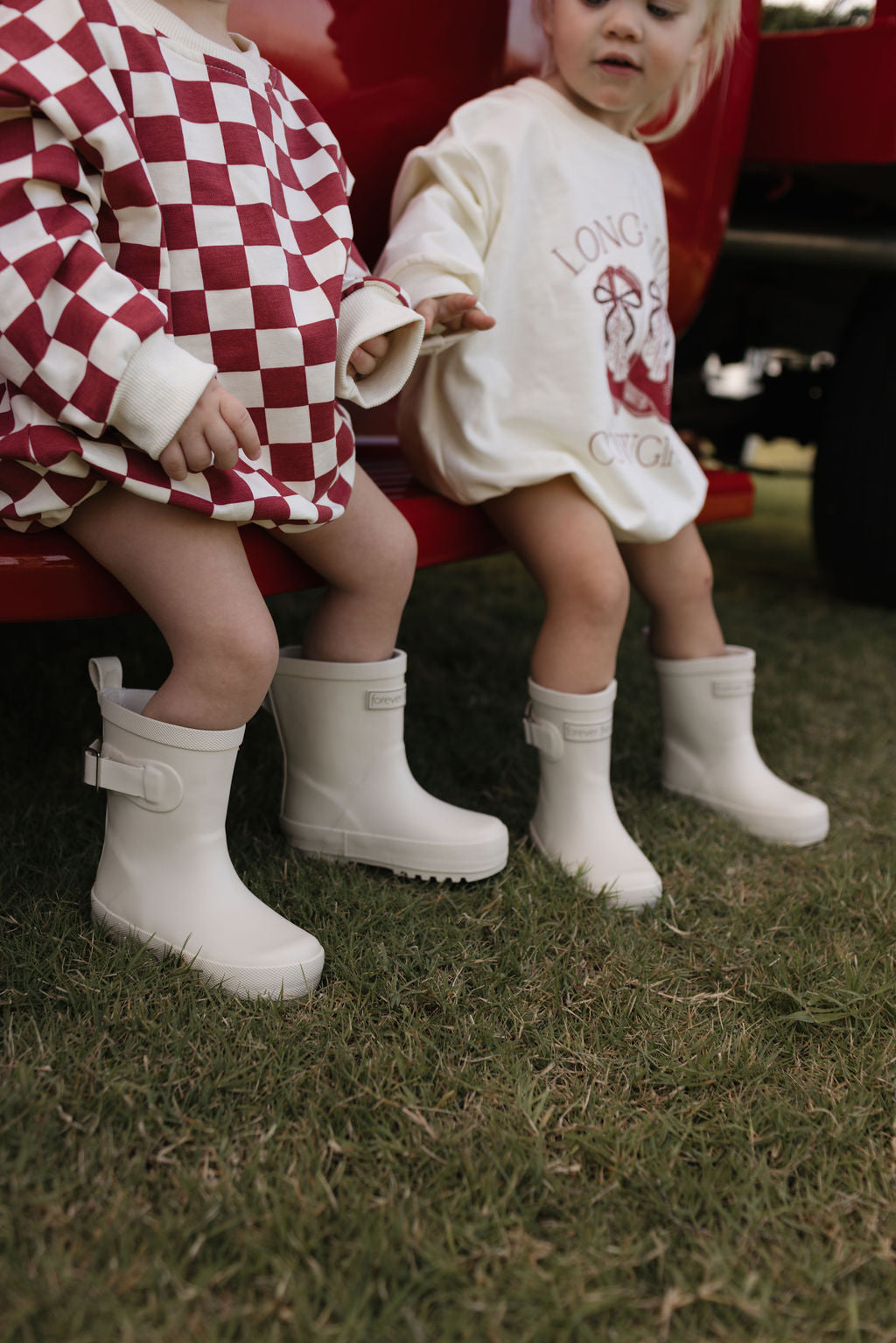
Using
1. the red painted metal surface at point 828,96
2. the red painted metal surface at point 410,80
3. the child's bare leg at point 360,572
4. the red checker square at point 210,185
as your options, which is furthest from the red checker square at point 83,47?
the red painted metal surface at point 828,96

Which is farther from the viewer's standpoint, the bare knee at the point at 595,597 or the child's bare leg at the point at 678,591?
the child's bare leg at the point at 678,591

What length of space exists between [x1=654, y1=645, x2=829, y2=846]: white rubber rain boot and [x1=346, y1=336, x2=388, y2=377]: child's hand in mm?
653

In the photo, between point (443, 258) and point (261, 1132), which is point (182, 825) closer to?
point (261, 1132)

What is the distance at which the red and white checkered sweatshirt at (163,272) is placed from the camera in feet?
2.85

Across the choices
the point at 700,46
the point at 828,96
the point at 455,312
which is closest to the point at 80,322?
the point at 455,312

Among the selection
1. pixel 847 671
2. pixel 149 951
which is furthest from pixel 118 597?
pixel 847 671

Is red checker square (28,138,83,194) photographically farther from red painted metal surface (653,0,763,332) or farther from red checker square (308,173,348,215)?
red painted metal surface (653,0,763,332)

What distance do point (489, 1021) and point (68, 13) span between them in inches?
35.8

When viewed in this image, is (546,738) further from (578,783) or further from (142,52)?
(142,52)

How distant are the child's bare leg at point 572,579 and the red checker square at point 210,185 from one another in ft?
1.65

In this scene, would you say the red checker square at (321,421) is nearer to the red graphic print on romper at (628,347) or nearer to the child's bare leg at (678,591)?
the red graphic print on romper at (628,347)

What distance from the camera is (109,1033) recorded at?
939 millimetres

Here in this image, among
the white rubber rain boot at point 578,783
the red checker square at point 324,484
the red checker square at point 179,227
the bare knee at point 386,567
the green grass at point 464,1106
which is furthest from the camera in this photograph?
the white rubber rain boot at point 578,783

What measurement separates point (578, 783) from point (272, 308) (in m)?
0.65
